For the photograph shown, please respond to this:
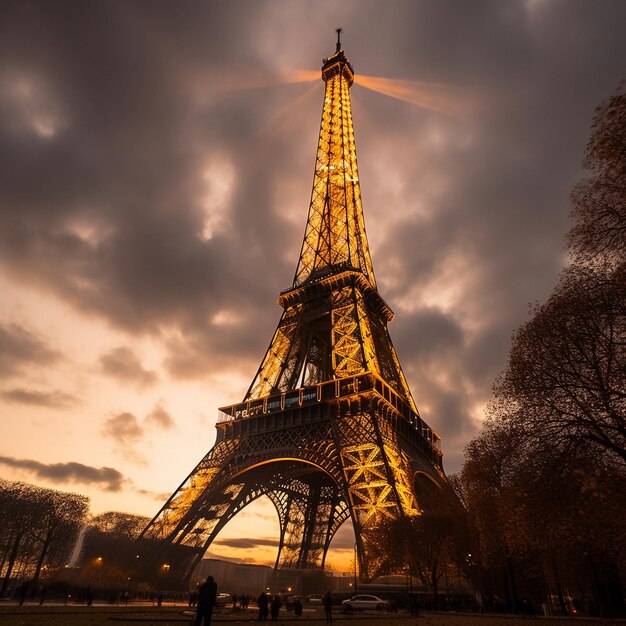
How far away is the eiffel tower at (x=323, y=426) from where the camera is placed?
38.0m

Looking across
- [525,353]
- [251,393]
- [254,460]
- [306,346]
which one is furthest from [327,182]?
→ [525,353]

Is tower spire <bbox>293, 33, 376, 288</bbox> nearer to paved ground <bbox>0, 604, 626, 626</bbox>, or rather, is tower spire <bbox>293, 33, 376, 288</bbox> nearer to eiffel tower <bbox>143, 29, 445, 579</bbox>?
eiffel tower <bbox>143, 29, 445, 579</bbox>

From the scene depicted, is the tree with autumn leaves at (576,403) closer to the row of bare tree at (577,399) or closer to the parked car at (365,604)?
the row of bare tree at (577,399)

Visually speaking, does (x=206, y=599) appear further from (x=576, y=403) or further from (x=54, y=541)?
(x=54, y=541)

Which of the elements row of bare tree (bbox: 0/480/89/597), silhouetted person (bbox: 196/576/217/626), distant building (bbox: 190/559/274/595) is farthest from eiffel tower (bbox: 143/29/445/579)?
distant building (bbox: 190/559/274/595)

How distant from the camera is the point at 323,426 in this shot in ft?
139

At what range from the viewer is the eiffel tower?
38031 mm

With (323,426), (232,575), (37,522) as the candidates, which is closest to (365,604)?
(323,426)

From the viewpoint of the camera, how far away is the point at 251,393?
4988cm

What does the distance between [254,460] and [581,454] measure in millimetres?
32121

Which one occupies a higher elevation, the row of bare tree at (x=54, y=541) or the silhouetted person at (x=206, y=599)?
the row of bare tree at (x=54, y=541)

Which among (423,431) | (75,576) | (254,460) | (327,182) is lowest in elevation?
(75,576)

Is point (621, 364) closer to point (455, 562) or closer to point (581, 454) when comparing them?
point (581, 454)

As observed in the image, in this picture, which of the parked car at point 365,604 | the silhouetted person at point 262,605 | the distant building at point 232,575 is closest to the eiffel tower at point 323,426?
the parked car at point 365,604
